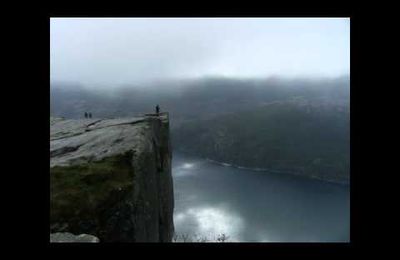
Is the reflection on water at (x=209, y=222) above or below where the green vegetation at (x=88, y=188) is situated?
below

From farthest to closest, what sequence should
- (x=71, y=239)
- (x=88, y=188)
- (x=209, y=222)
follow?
(x=209, y=222), (x=88, y=188), (x=71, y=239)

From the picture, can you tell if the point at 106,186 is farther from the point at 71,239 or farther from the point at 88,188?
the point at 71,239

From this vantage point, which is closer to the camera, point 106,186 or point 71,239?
point 71,239

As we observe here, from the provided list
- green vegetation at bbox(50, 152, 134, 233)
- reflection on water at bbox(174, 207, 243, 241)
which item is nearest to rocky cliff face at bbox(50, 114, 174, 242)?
green vegetation at bbox(50, 152, 134, 233)

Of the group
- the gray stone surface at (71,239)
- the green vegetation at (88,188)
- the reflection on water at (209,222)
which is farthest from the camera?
the reflection on water at (209,222)

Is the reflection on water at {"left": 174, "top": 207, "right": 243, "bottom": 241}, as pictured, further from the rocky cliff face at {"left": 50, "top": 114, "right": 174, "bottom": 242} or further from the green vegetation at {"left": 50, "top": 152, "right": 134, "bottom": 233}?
the green vegetation at {"left": 50, "top": 152, "right": 134, "bottom": 233}

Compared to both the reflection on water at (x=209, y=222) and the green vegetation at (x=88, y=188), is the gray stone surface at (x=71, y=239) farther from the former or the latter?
the reflection on water at (x=209, y=222)

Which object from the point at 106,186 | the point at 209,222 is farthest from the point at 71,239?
the point at 209,222

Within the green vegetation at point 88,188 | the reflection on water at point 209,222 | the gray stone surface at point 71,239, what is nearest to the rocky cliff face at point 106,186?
the green vegetation at point 88,188
